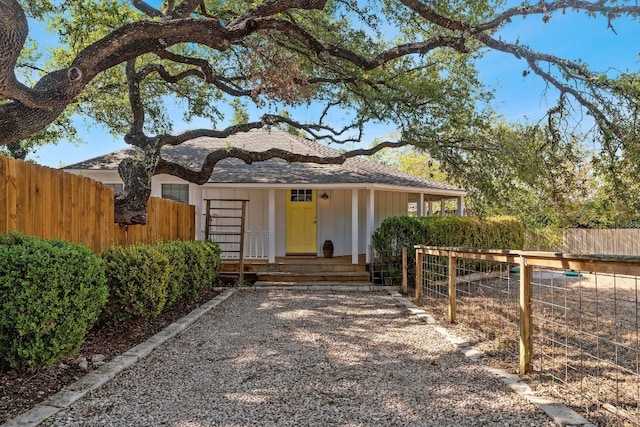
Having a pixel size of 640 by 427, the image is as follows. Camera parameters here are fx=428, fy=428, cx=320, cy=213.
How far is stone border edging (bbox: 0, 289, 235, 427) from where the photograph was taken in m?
2.94

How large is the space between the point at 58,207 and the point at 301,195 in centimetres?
868

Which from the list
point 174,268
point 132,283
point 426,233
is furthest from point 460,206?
point 132,283

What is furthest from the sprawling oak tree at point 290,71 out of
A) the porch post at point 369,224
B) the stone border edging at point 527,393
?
the stone border edging at point 527,393

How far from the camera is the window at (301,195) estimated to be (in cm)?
1301

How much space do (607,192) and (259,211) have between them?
882 cm

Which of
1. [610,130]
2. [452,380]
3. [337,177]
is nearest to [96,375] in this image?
[452,380]

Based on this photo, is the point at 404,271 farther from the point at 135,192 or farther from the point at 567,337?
the point at 135,192

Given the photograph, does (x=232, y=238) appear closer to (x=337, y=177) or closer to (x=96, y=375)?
(x=337, y=177)

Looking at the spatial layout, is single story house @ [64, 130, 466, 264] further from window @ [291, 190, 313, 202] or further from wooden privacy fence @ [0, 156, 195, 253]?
wooden privacy fence @ [0, 156, 195, 253]

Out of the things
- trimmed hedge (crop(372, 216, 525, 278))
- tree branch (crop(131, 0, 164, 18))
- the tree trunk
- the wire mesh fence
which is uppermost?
tree branch (crop(131, 0, 164, 18))

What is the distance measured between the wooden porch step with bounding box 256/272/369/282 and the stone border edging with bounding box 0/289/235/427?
4886 mm

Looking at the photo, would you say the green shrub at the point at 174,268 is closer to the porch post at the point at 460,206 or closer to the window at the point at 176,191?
the window at the point at 176,191

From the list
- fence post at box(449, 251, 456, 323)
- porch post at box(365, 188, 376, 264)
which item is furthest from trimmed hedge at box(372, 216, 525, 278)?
fence post at box(449, 251, 456, 323)

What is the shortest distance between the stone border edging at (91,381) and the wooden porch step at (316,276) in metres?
4.89
